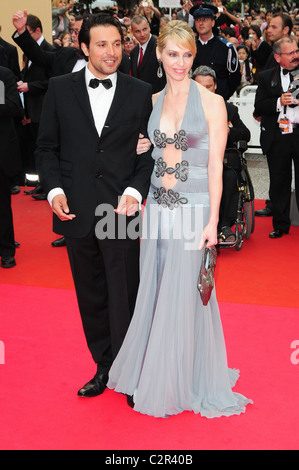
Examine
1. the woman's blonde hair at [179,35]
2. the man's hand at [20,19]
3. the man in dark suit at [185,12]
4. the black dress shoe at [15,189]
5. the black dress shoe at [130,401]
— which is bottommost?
the black dress shoe at [15,189]

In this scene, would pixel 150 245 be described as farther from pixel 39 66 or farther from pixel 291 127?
pixel 39 66

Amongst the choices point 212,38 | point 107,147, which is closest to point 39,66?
point 212,38

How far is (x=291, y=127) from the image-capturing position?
6.25 metres

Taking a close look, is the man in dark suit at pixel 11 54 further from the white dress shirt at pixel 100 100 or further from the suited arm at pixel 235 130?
the white dress shirt at pixel 100 100

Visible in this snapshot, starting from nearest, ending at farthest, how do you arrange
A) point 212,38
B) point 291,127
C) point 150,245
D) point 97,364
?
point 150,245, point 97,364, point 291,127, point 212,38

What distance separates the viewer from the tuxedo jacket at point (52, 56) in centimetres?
644

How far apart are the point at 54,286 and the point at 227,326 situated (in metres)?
1.58

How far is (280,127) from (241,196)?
851 millimetres

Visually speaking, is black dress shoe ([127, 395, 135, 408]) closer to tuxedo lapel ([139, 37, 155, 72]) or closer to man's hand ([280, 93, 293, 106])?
man's hand ([280, 93, 293, 106])

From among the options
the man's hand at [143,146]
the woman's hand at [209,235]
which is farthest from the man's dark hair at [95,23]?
the woman's hand at [209,235]

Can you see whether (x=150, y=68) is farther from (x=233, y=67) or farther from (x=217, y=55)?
(x=233, y=67)

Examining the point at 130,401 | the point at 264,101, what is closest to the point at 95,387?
the point at 130,401

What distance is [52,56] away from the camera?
23.7 ft

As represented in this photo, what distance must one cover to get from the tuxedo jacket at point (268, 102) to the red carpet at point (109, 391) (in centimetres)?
129
